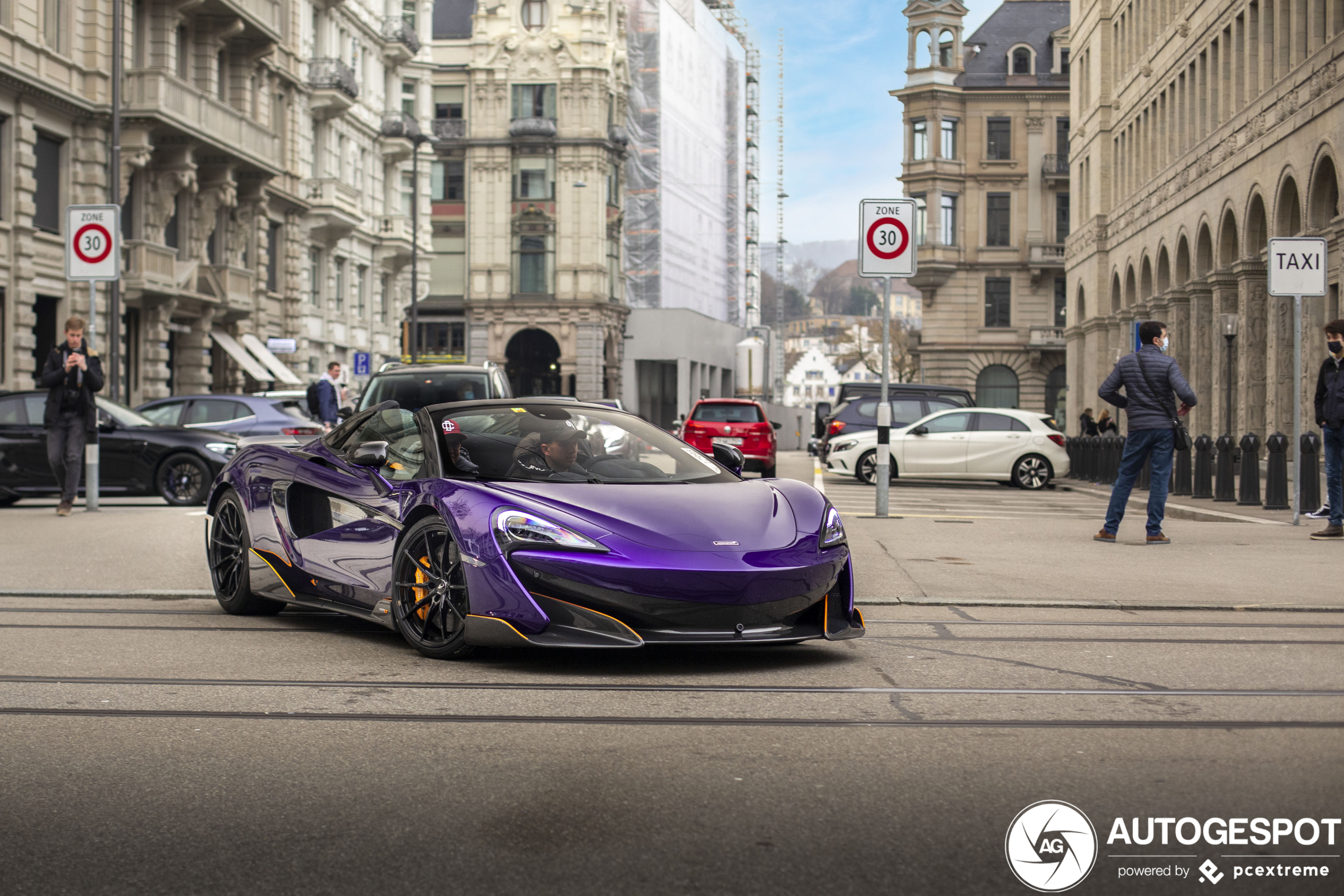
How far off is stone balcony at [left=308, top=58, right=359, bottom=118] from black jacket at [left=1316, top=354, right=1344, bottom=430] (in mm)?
36993

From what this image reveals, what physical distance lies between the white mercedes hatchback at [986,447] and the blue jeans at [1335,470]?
11467 millimetres

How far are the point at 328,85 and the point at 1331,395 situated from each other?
122 feet

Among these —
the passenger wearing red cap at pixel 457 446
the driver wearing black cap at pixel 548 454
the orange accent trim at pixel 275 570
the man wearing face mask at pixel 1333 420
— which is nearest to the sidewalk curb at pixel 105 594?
the orange accent trim at pixel 275 570

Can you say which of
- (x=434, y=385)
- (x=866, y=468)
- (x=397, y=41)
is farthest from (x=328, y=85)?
(x=434, y=385)

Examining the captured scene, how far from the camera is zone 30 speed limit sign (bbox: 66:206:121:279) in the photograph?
18.3 m

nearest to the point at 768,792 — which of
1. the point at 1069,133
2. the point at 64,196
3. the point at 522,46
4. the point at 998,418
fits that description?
the point at 998,418

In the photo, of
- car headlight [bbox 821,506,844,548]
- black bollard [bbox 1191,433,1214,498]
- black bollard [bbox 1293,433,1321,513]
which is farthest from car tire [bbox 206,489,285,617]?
black bollard [bbox 1191,433,1214,498]

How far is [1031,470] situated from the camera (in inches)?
1045

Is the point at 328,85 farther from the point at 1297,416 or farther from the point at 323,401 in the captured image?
the point at 1297,416

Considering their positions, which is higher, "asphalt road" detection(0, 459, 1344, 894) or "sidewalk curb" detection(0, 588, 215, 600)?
"sidewalk curb" detection(0, 588, 215, 600)

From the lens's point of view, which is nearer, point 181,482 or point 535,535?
point 535,535

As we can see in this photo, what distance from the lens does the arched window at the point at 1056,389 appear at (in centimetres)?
7362

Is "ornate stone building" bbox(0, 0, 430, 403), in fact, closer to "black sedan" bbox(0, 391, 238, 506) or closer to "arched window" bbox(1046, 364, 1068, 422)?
"black sedan" bbox(0, 391, 238, 506)

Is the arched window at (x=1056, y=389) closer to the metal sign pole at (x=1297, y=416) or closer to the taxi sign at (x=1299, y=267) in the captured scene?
the metal sign pole at (x=1297, y=416)
